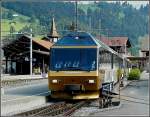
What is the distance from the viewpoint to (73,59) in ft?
72.6

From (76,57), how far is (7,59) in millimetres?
49768

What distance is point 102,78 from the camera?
77.7ft

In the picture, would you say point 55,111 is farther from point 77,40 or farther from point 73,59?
point 77,40

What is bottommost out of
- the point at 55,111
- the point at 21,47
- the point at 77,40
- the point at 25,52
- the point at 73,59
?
the point at 55,111

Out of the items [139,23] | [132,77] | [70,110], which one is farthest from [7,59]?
[70,110]

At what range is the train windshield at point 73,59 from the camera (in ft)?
72.4

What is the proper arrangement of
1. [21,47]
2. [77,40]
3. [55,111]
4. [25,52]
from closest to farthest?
[55,111], [77,40], [25,52], [21,47]

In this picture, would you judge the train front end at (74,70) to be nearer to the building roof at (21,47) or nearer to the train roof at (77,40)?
the train roof at (77,40)

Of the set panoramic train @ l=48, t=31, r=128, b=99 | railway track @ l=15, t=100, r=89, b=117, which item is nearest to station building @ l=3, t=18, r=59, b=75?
panoramic train @ l=48, t=31, r=128, b=99

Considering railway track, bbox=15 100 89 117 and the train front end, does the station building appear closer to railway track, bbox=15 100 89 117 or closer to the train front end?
the train front end

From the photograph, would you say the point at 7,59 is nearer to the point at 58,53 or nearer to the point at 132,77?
the point at 132,77

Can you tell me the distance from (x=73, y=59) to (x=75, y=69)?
44 centimetres

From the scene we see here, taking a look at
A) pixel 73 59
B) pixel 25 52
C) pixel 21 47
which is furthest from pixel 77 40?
pixel 21 47

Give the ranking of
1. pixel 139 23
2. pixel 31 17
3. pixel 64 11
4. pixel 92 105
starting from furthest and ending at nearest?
1. pixel 31 17
2. pixel 139 23
3. pixel 64 11
4. pixel 92 105
